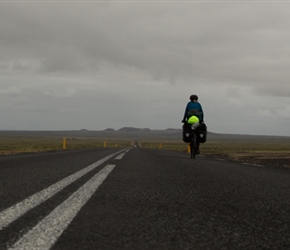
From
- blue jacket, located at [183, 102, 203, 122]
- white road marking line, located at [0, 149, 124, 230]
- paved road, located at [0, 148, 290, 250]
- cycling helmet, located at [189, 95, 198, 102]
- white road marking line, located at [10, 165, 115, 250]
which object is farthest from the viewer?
cycling helmet, located at [189, 95, 198, 102]

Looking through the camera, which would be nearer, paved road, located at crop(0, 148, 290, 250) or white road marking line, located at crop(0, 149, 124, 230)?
paved road, located at crop(0, 148, 290, 250)

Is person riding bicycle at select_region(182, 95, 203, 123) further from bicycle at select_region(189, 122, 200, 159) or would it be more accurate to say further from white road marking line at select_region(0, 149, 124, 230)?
white road marking line at select_region(0, 149, 124, 230)

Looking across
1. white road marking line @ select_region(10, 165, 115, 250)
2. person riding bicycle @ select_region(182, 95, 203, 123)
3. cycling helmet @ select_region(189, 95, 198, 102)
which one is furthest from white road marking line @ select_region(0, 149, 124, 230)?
cycling helmet @ select_region(189, 95, 198, 102)

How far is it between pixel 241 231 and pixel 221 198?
4.67 feet

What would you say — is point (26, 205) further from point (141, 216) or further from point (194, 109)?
point (194, 109)

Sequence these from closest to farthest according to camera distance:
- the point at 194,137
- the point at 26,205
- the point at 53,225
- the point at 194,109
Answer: the point at 53,225 < the point at 26,205 < the point at 194,109 < the point at 194,137

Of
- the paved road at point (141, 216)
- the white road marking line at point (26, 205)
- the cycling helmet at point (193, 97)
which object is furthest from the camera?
the cycling helmet at point (193, 97)

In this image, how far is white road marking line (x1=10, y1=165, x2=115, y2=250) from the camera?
1982 mm

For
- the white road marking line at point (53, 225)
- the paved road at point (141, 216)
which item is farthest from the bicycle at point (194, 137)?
the white road marking line at point (53, 225)

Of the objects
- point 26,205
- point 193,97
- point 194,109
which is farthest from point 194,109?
point 26,205

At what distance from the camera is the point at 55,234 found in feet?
7.20

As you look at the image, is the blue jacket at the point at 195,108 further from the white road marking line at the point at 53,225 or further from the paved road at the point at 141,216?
the white road marking line at the point at 53,225

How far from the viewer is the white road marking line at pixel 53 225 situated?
6.50ft

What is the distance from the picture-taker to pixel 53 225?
2416 mm
